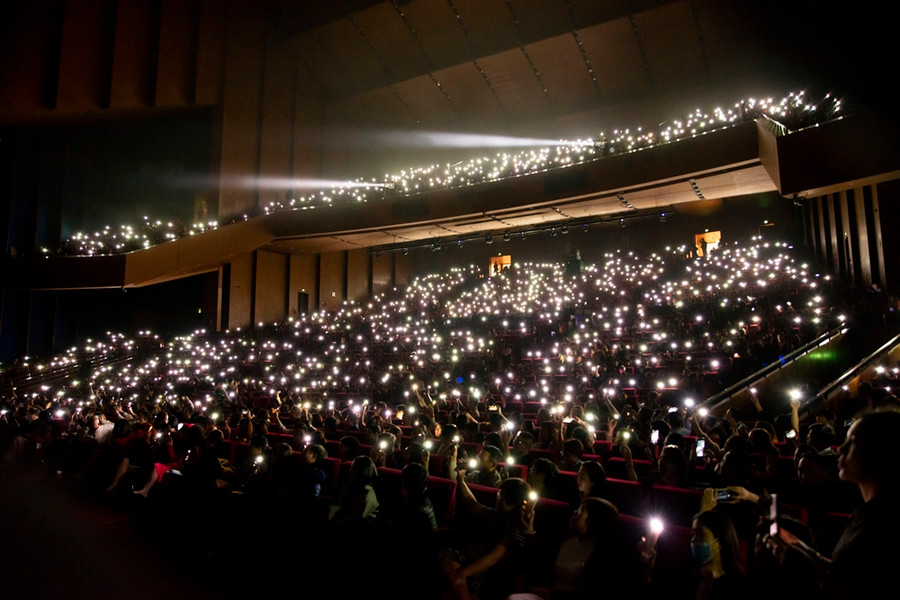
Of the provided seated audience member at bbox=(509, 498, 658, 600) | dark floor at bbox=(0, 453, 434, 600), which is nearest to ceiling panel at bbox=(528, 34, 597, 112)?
dark floor at bbox=(0, 453, 434, 600)

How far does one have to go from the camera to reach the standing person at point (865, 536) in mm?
1308

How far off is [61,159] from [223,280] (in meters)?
6.96

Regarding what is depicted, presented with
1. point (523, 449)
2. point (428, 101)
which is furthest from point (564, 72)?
point (523, 449)

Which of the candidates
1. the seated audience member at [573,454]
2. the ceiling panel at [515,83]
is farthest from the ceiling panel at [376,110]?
the seated audience member at [573,454]

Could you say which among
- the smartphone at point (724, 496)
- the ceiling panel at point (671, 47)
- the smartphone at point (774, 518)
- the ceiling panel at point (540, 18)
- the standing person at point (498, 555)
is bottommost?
the standing person at point (498, 555)

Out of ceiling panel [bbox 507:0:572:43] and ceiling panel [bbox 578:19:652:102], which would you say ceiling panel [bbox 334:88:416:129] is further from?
ceiling panel [bbox 578:19:652:102]

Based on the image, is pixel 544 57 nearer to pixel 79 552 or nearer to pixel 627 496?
pixel 627 496

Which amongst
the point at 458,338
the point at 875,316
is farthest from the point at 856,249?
the point at 458,338

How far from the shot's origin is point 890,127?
27.0 feet

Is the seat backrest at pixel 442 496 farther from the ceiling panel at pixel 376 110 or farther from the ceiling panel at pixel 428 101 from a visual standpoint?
the ceiling panel at pixel 376 110

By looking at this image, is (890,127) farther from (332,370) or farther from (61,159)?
(61,159)

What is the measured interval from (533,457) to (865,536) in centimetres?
354

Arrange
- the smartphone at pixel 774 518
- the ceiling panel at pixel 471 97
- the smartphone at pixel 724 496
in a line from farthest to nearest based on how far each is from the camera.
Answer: the ceiling panel at pixel 471 97
the smartphone at pixel 724 496
the smartphone at pixel 774 518

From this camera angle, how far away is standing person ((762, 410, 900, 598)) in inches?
51.5
